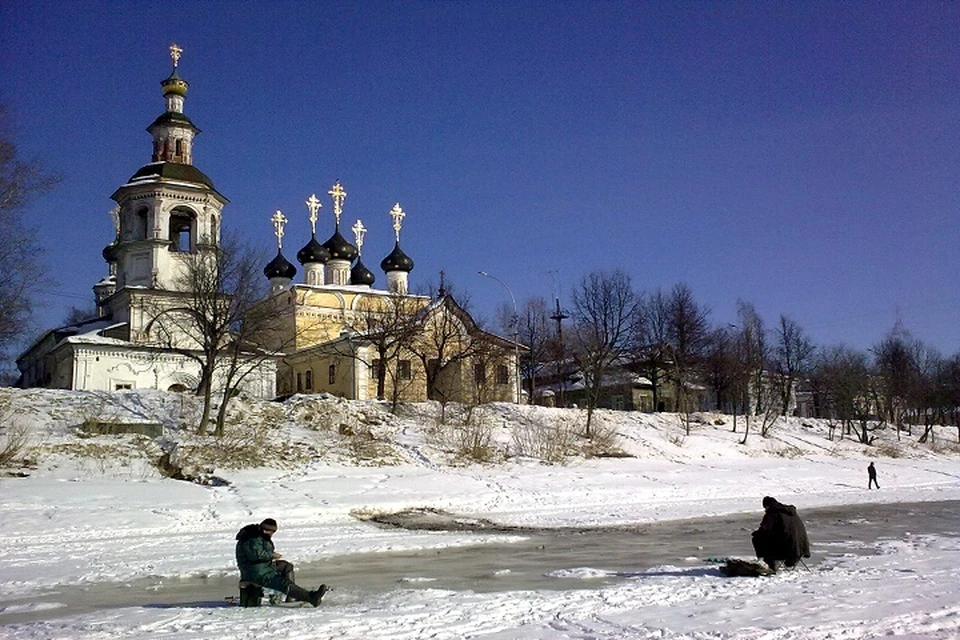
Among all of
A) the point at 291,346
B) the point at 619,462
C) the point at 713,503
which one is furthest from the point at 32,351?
the point at 713,503

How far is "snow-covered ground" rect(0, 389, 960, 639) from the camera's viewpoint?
9.46 meters

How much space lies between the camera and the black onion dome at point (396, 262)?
62.5m

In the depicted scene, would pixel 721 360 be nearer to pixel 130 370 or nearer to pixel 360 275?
pixel 360 275

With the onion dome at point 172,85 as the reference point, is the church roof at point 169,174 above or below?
below

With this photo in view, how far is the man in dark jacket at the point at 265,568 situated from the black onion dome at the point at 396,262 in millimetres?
51981

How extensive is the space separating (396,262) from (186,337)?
70.7 ft

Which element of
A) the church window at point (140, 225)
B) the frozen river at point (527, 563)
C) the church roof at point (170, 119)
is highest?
the church roof at point (170, 119)

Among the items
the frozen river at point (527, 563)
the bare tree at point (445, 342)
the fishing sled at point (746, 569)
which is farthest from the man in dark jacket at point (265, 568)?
the bare tree at point (445, 342)

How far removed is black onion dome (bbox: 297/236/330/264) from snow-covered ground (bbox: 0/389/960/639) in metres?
24.7

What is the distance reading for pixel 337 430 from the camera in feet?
111

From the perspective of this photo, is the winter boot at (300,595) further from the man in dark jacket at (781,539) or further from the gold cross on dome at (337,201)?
the gold cross on dome at (337,201)

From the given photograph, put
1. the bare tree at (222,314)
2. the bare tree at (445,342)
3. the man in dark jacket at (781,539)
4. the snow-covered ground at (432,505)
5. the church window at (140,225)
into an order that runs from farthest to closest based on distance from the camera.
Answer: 1. the bare tree at (445,342)
2. the church window at (140,225)
3. the bare tree at (222,314)
4. the man in dark jacket at (781,539)
5. the snow-covered ground at (432,505)

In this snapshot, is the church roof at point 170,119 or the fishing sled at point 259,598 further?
the church roof at point 170,119

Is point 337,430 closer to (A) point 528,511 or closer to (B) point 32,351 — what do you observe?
(A) point 528,511
